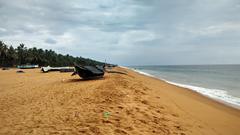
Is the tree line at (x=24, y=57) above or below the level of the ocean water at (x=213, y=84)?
above

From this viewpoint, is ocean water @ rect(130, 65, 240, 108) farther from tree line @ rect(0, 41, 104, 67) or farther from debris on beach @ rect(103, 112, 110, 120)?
tree line @ rect(0, 41, 104, 67)

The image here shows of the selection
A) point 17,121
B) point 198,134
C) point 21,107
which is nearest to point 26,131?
point 17,121

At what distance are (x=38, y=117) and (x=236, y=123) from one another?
23.2ft

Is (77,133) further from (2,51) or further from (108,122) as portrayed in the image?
(2,51)

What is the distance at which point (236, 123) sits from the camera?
698cm

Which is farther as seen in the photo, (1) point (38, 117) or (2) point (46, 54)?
(2) point (46, 54)

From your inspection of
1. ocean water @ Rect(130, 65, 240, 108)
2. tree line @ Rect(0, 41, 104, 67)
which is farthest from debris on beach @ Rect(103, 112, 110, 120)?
tree line @ Rect(0, 41, 104, 67)

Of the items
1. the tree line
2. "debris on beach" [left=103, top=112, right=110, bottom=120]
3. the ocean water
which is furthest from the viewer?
the tree line

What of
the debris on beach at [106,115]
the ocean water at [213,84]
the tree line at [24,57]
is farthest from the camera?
the tree line at [24,57]

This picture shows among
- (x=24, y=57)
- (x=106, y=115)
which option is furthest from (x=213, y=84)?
(x=24, y=57)

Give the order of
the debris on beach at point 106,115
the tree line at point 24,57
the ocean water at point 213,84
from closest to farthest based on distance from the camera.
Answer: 1. the debris on beach at point 106,115
2. the ocean water at point 213,84
3. the tree line at point 24,57

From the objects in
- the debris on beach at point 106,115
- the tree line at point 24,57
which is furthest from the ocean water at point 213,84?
the tree line at point 24,57

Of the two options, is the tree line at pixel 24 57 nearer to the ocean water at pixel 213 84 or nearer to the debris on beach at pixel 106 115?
the ocean water at pixel 213 84

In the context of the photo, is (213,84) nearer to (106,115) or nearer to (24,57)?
(106,115)
